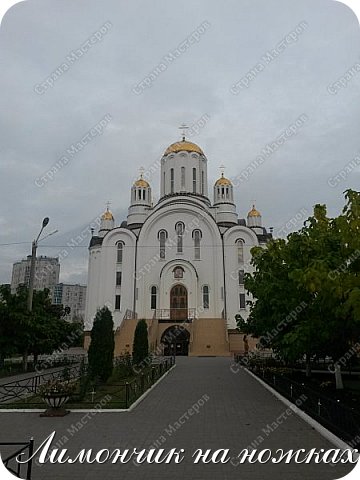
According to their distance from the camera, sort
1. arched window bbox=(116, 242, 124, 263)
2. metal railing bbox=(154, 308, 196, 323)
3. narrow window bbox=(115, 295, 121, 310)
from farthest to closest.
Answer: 1. arched window bbox=(116, 242, 124, 263)
2. narrow window bbox=(115, 295, 121, 310)
3. metal railing bbox=(154, 308, 196, 323)

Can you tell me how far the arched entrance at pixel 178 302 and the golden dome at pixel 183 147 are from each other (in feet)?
52.4

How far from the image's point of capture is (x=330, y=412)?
792cm

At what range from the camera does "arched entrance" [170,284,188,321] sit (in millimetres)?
36438

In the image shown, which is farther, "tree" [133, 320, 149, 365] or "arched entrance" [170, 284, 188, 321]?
"arched entrance" [170, 284, 188, 321]

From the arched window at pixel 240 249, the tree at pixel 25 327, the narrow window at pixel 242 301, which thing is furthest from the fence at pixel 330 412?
the arched window at pixel 240 249

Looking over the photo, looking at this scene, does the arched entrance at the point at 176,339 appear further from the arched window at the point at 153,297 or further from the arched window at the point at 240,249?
the arched window at the point at 240,249

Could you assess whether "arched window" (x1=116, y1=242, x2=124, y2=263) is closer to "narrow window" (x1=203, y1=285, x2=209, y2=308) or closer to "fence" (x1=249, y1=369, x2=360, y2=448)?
"narrow window" (x1=203, y1=285, x2=209, y2=308)

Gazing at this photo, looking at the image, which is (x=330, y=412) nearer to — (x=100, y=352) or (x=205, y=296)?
(x=100, y=352)

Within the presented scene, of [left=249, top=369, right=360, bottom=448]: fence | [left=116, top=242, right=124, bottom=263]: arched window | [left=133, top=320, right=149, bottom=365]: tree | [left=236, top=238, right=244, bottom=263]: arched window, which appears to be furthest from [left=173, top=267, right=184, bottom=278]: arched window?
[left=249, top=369, right=360, bottom=448]: fence

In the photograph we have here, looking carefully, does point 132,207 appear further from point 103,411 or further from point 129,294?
point 103,411

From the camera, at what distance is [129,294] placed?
38344 millimetres

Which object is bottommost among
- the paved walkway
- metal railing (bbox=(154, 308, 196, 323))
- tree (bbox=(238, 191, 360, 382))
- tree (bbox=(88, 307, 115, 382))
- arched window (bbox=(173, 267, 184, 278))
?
the paved walkway

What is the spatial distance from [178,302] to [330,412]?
2955cm

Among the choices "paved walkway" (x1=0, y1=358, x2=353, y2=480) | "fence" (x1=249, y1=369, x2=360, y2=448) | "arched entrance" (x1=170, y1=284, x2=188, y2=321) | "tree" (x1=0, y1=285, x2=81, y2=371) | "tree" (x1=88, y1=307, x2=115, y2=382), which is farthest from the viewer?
"arched entrance" (x1=170, y1=284, x2=188, y2=321)
